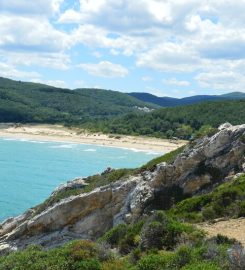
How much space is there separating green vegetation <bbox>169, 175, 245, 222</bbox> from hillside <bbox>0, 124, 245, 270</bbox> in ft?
0.12

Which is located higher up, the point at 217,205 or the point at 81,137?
the point at 217,205

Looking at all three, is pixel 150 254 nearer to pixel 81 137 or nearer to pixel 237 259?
pixel 237 259

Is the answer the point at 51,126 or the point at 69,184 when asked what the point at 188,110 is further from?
the point at 69,184

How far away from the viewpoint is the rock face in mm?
23531

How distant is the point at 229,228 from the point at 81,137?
11854 cm

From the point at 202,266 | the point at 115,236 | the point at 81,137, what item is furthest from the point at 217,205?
the point at 81,137

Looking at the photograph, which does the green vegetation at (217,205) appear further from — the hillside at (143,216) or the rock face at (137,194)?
the rock face at (137,194)

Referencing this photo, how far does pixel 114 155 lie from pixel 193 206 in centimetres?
7964

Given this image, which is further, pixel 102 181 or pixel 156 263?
pixel 102 181

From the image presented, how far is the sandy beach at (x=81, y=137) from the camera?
11744 cm

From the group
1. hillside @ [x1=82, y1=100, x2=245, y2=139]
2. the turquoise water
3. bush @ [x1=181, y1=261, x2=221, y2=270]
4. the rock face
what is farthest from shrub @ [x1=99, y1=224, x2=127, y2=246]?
hillside @ [x1=82, y1=100, x2=245, y2=139]

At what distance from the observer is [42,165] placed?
8238cm

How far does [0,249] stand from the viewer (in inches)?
992

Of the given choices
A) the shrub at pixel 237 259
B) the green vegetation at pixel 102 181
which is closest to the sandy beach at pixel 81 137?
the green vegetation at pixel 102 181
